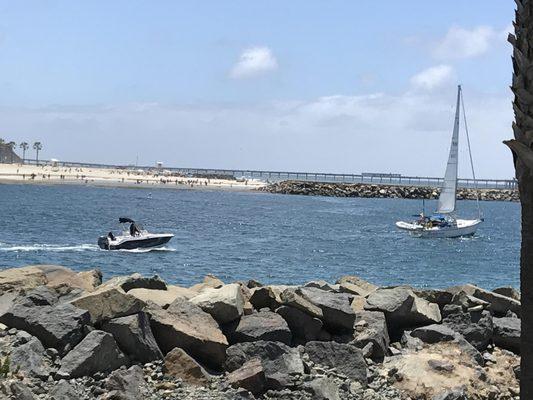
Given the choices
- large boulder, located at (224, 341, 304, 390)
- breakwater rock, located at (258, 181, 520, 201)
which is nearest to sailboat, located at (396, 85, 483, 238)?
large boulder, located at (224, 341, 304, 390)

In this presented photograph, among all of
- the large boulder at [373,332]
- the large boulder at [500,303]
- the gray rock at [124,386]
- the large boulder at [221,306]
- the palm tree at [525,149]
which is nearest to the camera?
the palm tree at [525,149]

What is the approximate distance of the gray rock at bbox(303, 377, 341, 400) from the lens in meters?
10.8

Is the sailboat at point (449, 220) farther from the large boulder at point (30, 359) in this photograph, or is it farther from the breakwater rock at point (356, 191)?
the breakwater rock at point (356, 191)

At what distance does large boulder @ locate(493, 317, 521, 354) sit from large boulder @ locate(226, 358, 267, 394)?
5004mm

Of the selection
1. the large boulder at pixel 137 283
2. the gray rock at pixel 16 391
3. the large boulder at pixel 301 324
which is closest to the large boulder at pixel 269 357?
the large boulder at pixel 301 324

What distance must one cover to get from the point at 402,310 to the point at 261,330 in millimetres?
2940

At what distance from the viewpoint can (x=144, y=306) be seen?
1180cm

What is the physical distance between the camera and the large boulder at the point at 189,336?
1155 cm

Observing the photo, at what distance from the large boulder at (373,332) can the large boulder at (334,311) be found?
26 cm

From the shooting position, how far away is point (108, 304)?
1160 cm

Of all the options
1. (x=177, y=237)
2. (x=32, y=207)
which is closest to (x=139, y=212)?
(x=32, y=207)

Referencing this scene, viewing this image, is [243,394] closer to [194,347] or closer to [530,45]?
[194,347]

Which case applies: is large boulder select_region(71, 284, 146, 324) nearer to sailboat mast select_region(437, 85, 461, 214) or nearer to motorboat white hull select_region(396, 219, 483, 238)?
motorboat white hull select_region(396, 219, 483, 238)

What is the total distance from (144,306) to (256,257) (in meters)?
31.9
